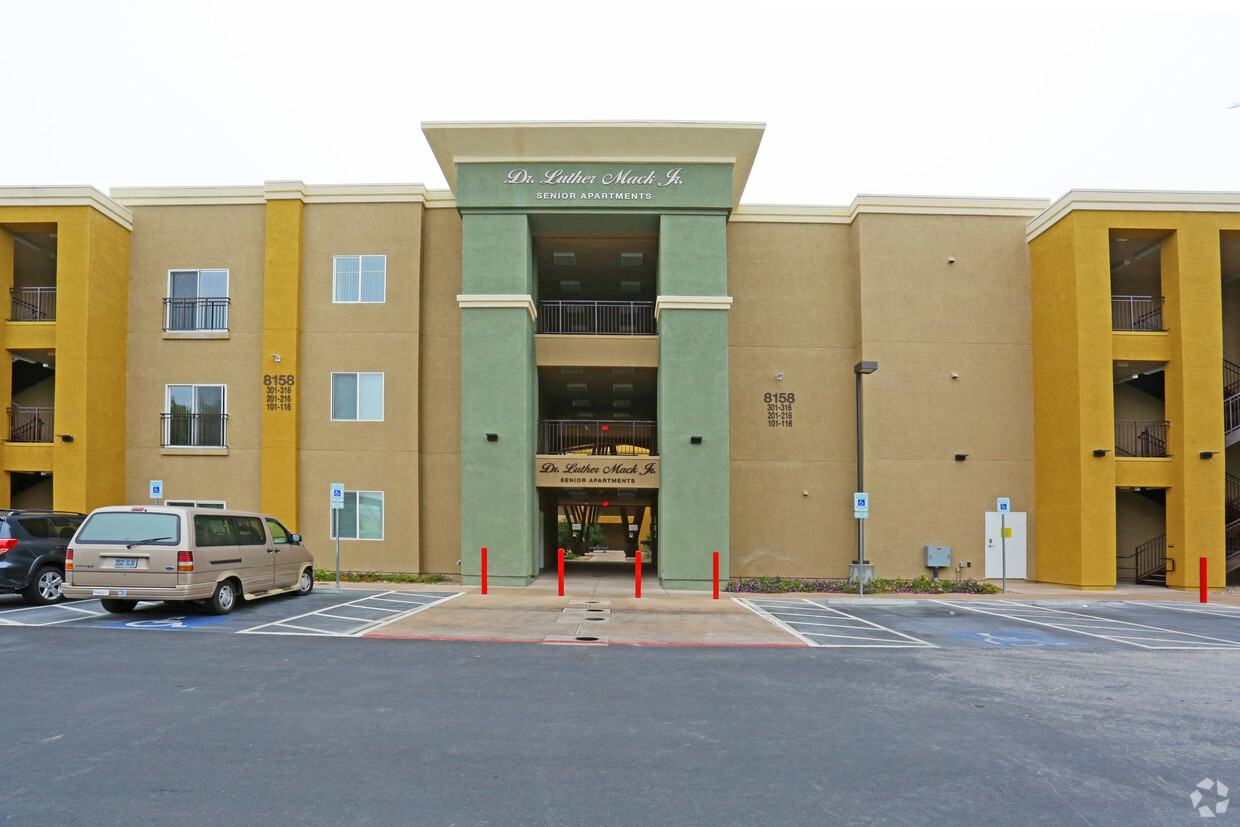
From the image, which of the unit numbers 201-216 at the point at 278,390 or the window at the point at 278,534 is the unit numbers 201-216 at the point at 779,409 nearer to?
the window at the point at 278,534

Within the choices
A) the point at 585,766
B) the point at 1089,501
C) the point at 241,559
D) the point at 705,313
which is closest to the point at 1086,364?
the point at 1089,501

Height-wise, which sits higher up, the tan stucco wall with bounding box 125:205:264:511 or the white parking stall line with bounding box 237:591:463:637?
the tan stucco wall with bounding box 125:205:264:511

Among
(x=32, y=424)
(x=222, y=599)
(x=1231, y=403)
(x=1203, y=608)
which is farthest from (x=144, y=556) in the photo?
(x=1231, y=403)

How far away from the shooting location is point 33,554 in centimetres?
1347

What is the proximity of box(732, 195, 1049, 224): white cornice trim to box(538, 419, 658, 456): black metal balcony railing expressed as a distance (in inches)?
280

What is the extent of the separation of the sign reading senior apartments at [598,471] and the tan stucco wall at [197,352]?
326 inches

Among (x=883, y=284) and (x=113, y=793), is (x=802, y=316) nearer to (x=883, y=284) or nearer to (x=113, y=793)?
(x=883, y=284)

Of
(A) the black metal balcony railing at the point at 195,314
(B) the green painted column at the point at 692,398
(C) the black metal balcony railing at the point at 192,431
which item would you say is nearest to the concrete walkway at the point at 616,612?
(B) the green painted column at the point at 692,398

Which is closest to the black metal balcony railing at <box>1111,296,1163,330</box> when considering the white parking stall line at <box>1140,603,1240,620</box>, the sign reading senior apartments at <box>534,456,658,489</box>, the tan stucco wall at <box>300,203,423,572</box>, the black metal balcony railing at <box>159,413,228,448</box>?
the white parking stall line at <box>1140,603,1240,620</box>

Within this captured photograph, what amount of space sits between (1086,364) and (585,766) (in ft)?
62.8

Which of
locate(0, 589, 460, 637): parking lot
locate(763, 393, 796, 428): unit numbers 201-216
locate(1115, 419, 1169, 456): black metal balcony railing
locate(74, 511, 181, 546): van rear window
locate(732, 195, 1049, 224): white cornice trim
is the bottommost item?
locate(0, 589, 460, 637): parking lot

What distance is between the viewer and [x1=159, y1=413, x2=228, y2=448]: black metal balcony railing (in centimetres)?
2150

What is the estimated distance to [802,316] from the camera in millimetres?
22078

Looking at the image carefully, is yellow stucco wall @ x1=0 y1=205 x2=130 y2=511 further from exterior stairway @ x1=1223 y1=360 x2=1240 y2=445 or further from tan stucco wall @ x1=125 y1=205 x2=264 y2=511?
exterior stairway @ x1=1223 y1=360 x2=1240 y2=445
